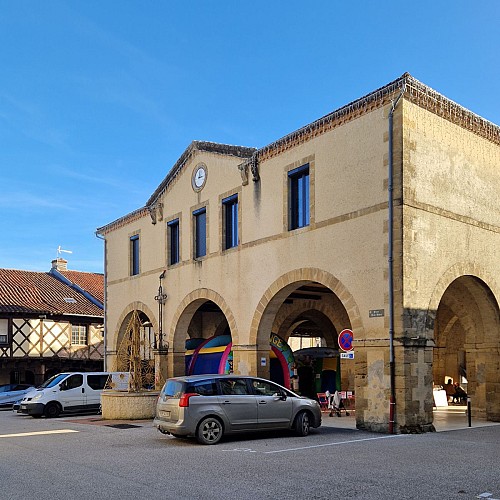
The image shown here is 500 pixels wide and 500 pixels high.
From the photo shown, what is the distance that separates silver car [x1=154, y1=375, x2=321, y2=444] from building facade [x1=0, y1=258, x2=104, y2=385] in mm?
23014

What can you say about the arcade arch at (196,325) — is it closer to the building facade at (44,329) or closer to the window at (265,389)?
the window at (265,389)

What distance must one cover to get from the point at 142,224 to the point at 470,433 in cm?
1602

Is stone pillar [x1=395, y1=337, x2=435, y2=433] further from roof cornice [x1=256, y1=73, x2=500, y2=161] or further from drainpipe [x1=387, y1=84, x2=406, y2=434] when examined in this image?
roof cornice [x1=256, y1=73, x2=500, y2=161]

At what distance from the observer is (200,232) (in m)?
Result: 23.2

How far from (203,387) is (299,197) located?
7130 mm

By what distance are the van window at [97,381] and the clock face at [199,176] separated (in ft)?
23.6

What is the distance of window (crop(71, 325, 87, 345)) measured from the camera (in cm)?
3731

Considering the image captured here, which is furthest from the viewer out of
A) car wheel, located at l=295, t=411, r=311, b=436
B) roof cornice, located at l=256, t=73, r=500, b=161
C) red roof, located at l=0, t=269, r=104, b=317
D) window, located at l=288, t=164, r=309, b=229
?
red roof, located at l=0, t=269, r=104, b=317

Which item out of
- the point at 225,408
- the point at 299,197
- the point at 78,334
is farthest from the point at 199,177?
the point at 78,334

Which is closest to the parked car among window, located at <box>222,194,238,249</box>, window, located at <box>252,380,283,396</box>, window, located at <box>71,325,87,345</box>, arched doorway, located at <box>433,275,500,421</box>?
window, located at <box>71,325,87,345</box>

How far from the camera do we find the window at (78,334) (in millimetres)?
37312

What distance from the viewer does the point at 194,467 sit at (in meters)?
10.1

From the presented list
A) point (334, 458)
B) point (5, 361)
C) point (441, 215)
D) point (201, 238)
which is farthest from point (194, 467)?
point (5, 361)

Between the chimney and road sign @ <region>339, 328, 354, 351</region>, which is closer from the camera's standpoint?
road sign @ <region>339, 328, 354, 351</region>
